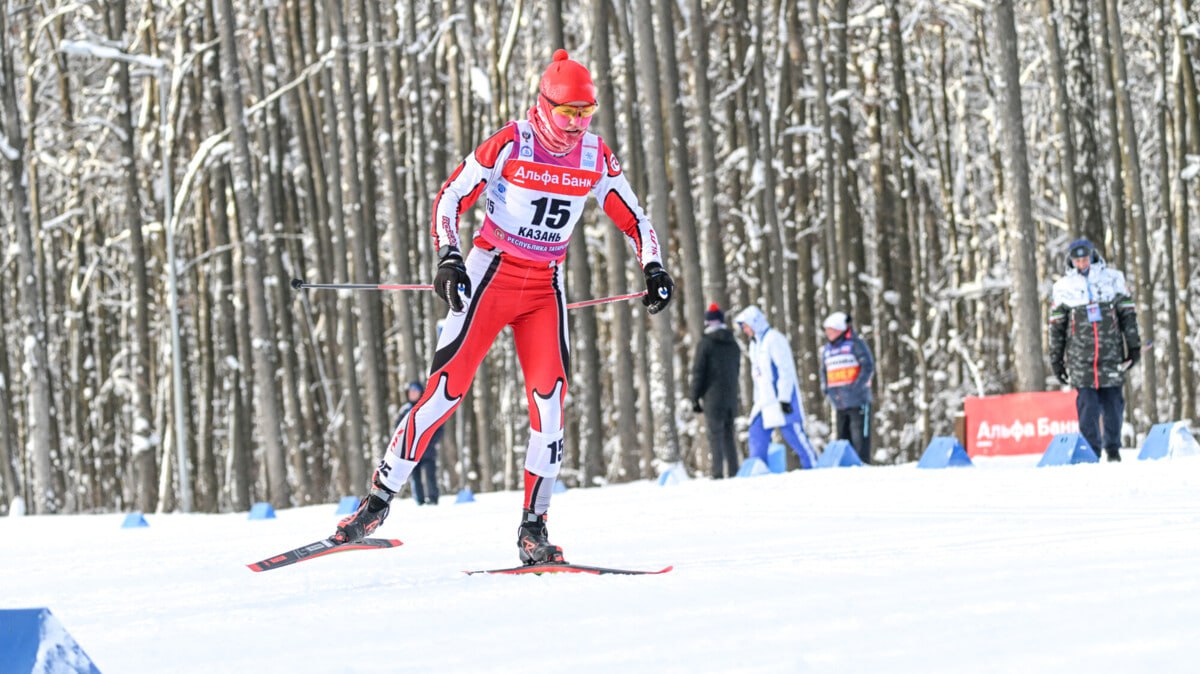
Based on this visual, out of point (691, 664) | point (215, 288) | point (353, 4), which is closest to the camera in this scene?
point (691, 664)

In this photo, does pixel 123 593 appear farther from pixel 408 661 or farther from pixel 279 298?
pixel 279 298

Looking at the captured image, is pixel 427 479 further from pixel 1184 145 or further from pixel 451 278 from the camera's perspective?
pixel 1184 145

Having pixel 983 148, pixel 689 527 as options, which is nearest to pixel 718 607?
pixel 689 527

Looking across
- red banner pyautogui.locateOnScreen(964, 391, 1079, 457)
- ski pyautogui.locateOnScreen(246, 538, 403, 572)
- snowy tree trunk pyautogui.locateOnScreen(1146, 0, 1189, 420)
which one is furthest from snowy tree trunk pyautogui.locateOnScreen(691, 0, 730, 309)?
ski pyautogui.locateOnScreen(246, 538, 403, 572)

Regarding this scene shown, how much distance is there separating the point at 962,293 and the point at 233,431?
12.6m

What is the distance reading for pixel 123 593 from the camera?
5.65 metres

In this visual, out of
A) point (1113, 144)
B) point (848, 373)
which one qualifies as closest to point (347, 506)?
point (848, 373)

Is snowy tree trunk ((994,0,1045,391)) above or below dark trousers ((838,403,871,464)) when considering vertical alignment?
above

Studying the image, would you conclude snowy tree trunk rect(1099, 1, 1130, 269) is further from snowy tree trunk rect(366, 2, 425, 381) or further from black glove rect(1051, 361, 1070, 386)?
black glove rect(1051, 361, 1070, 386)

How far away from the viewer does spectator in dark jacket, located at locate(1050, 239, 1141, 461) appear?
11250 mm

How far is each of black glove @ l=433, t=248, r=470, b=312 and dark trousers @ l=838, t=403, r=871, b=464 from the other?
937 centimetres

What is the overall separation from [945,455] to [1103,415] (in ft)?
5.13

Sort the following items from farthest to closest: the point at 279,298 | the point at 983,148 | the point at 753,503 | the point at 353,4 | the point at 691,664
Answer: the point at 983,148 < the point at 279,298 < the point at 353,4 < the point at 753,503 < the point at 691,664

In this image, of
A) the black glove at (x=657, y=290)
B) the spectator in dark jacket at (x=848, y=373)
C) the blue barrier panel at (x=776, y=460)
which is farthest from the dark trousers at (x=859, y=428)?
the black glove at (x=657, y=290)
